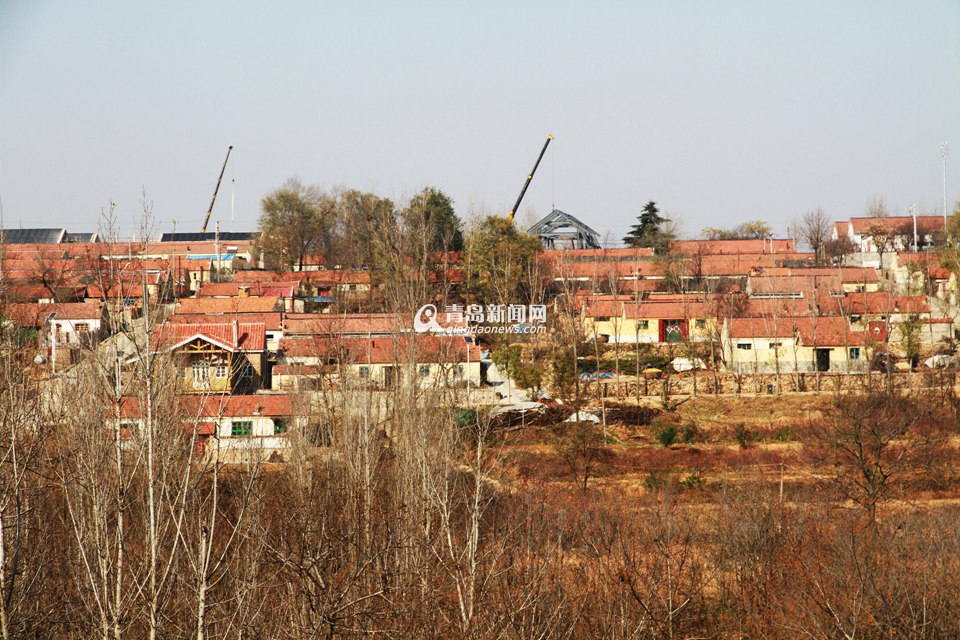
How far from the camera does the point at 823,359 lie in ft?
81.5

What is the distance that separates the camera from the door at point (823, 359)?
24688 millimetres

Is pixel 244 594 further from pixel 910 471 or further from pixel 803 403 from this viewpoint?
pixel 803 403

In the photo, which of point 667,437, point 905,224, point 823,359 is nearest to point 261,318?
point 667,437

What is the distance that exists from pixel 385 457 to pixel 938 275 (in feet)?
72.4

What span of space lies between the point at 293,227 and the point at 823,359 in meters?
20.0

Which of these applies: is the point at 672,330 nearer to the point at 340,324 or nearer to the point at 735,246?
the point at 340,324

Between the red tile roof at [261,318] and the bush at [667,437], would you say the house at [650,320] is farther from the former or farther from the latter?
the red tile roof at [261,318]

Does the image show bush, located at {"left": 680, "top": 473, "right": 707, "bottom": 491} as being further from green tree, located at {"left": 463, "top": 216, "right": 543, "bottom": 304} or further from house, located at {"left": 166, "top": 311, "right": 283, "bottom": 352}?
house, located at {"left": 166, "top": 311, "right": 283, "bottom": 352}

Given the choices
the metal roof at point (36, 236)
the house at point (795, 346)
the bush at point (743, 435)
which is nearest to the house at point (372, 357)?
the bush at point (743, 435)

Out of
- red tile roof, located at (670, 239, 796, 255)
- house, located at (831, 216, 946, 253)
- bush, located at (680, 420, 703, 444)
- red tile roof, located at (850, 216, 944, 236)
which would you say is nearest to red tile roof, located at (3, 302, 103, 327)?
bush, located at (680, 420, 703, 444)

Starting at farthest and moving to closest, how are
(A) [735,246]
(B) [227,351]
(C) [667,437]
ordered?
(A) [735,246]
(B) [227,351]
(C) [667,437]

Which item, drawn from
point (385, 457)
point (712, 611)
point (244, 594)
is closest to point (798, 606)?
point (712, 611)

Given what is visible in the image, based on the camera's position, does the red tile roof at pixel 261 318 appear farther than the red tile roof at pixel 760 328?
Yes

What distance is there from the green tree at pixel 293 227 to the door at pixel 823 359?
60.7 ft
